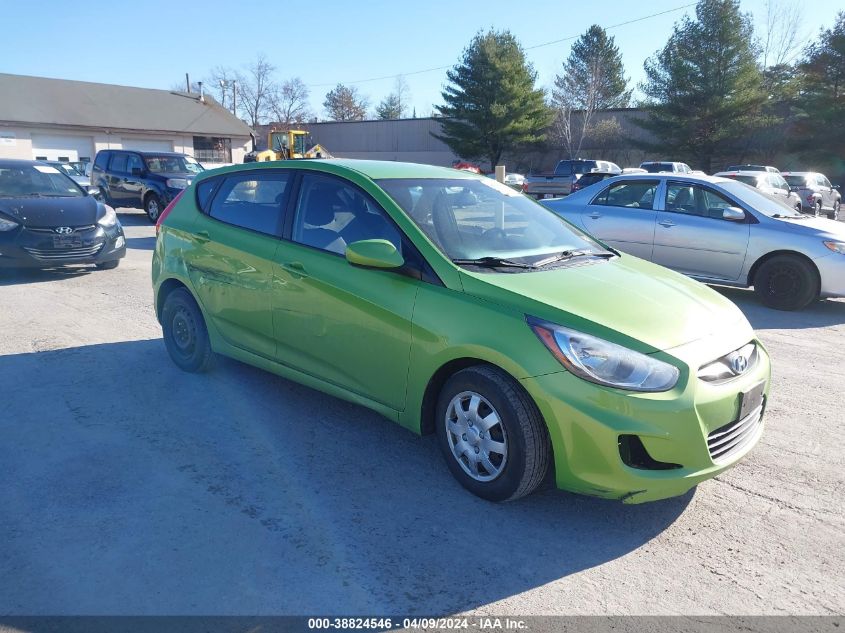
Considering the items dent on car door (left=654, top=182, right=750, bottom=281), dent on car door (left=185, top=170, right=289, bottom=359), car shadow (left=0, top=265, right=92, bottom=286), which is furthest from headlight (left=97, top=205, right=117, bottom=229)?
dent on car door (left=654, top=182, right=750, bottom=281)

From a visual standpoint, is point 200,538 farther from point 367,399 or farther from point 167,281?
point 167,281

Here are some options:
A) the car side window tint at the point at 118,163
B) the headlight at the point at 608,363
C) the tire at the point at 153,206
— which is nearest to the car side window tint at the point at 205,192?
the headlight at the point at 608,363

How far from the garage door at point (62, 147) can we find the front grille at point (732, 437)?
134 ft

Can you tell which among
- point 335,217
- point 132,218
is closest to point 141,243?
point 132,218

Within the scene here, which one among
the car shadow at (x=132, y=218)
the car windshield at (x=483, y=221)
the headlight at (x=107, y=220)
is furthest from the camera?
the car shadow at (x=132, y=218)

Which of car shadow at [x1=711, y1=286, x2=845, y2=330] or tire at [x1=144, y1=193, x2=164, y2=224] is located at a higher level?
tire at [x1=144, y1=193, x2=164, y2=224]

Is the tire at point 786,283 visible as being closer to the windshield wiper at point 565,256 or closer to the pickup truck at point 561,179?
the windshield wiper at point 565,256

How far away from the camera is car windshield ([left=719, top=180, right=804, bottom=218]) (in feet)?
28.2

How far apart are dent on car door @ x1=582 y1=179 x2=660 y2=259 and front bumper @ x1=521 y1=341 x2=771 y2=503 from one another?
6.28 m

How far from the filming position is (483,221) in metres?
4.33

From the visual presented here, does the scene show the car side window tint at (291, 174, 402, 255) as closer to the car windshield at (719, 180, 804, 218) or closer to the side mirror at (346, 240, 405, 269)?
the side mirror at (346, 240, 405, 269)

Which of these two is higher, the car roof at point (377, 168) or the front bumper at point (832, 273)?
the car roof at point (377, 168)

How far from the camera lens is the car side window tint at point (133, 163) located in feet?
55.6

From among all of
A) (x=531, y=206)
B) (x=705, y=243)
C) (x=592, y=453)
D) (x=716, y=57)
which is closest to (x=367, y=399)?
(x=592, y=453)
